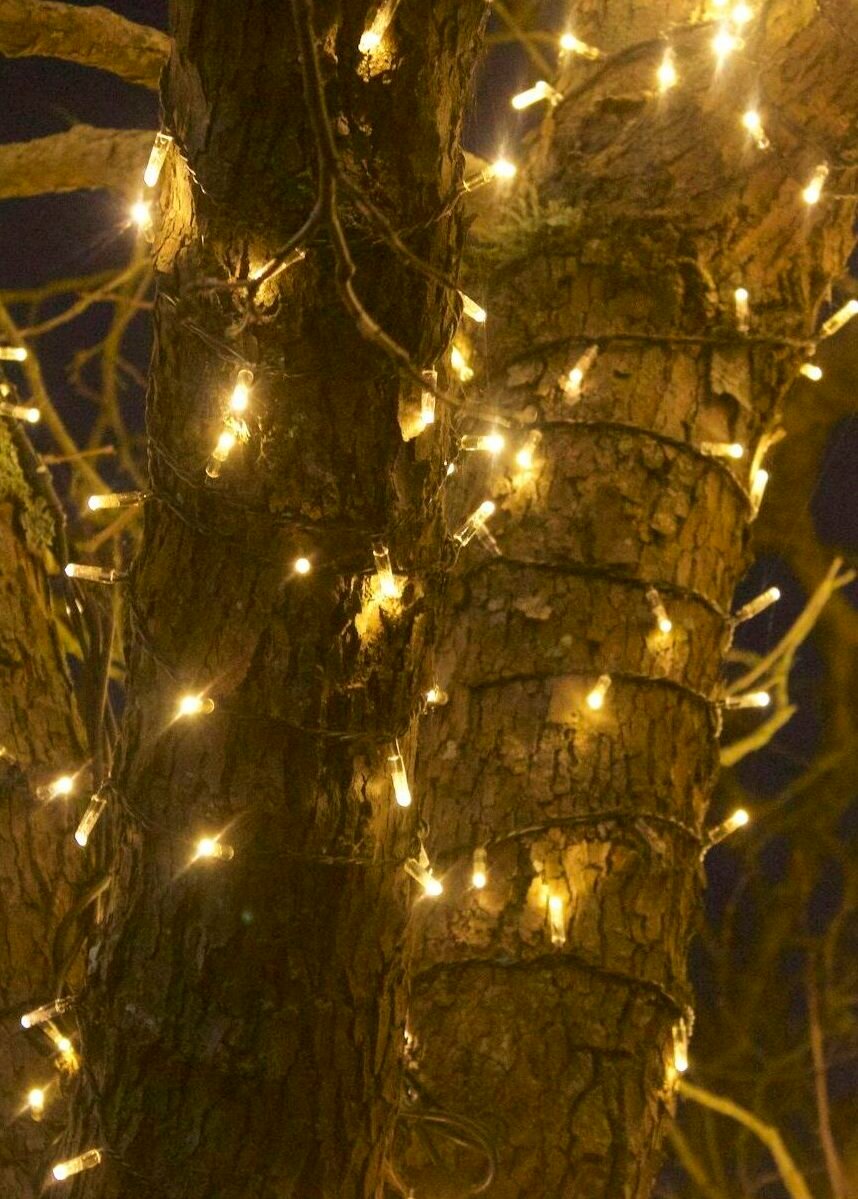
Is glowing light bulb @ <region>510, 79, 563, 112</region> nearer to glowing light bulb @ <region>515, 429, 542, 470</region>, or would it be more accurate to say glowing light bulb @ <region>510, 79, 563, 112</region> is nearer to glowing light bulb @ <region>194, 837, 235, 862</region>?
glowing light bulb @ <region>515, 429, 542, 470</region>

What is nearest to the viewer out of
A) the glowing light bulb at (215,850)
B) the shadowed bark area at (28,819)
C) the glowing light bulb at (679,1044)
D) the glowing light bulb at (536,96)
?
the glowing light bulb at (215,850)

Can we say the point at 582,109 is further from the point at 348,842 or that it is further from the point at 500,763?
the point at 348,842

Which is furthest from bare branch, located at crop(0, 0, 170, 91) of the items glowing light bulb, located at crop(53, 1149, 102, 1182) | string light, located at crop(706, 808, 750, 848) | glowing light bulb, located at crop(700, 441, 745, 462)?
glowing light bulb, located at crop(53, 1149, 102, 1182)

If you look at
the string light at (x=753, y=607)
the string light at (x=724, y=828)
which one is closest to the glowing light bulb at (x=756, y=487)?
the string light at (x=753, y=607)

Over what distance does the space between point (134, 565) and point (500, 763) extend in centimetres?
62

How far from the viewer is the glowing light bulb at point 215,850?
1229mm

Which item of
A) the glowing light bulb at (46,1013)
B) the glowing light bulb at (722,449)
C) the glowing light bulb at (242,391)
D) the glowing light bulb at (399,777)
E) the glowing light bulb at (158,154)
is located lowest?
the glowing light bulb at (46,1013)

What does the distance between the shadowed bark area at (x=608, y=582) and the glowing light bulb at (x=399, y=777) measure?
258 mm

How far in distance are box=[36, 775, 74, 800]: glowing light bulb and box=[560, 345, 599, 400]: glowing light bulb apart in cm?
85

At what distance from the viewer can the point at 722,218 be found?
1.95 metres

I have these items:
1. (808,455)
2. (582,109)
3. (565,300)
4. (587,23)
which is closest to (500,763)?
(565,300)

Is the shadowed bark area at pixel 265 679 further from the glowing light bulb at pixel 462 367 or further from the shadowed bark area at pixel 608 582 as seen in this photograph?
the glowing light bulb at pixel 462 367

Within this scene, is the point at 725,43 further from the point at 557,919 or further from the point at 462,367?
the point at 557,919

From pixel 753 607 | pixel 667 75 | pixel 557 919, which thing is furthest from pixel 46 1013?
pixel 667 75
